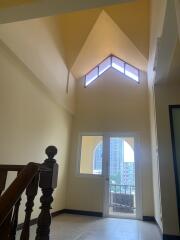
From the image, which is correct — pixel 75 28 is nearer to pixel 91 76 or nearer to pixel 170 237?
pixel 91 76

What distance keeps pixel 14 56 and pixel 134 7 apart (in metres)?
2.74

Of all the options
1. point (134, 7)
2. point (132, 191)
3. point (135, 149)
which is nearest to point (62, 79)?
point (134, 7)

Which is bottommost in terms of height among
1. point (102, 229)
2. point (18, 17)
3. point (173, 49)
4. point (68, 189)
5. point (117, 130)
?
point (102, 229)

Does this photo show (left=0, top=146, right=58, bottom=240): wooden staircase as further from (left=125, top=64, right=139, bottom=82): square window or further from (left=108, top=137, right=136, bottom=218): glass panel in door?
(left=125, top=64, right=139, bottom=82): square window

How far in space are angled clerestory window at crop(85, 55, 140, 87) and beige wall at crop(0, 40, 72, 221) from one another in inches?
69.2

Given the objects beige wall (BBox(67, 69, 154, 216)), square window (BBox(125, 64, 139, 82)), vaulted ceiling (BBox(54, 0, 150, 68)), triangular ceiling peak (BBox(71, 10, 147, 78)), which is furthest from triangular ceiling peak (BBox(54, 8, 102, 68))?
square window (BBox(125, 64, 139, 82))

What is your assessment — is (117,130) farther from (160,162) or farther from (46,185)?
(46,185)

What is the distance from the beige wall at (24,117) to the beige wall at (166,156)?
7.87 feet

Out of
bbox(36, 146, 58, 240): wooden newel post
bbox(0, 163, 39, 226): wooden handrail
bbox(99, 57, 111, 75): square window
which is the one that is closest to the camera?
bbox(0, 163, 39, 226): wooden handrail

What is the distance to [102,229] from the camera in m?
3.67

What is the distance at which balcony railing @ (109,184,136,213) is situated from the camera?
4898 millimetres

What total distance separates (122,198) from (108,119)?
213cm

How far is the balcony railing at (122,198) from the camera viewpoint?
4898 millimetres

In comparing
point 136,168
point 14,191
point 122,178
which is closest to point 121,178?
point 122,178
